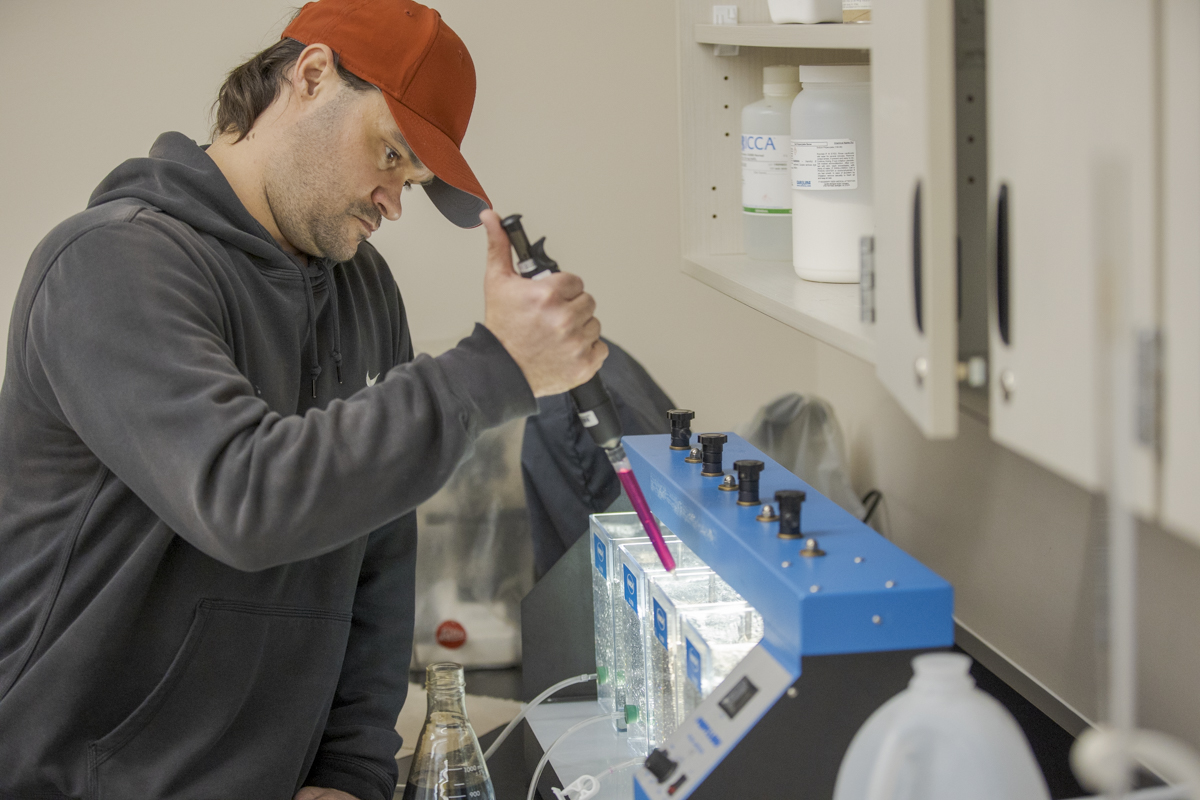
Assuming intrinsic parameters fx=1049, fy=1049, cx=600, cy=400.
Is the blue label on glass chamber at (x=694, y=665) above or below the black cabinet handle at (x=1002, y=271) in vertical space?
below

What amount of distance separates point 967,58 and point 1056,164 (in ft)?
0.90

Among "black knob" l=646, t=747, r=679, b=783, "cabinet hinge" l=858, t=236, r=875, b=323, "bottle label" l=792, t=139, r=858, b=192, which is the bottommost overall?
"black knob" l=646, t=747, r=679, b=783

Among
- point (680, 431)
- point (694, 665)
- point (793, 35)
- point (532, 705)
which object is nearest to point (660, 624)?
point (694, 665)

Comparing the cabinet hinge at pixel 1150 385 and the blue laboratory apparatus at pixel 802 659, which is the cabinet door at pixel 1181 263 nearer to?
the cabinet hinge at pixel 1150 385

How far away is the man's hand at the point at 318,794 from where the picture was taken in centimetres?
128

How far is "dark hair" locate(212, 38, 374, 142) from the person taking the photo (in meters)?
1.28

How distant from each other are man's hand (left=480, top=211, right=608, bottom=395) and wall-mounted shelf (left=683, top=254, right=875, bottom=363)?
0.21 m

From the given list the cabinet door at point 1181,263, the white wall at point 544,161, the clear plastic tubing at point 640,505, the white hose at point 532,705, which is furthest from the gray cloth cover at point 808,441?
the cabinet door at point 1181,263

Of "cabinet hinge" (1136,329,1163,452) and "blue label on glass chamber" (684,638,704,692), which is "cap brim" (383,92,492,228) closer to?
"blue label on glass chamber" (684,638,704,692)

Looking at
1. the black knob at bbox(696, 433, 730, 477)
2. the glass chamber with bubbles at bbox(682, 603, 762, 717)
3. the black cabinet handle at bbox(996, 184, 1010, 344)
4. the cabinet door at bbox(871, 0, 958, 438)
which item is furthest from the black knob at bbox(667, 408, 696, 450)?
the black cabinet handle at bbox(996, 184, 1010, 344)

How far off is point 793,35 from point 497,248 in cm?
40

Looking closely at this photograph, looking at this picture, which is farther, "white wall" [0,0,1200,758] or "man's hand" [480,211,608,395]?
"white wall" [0,0,1200,758]

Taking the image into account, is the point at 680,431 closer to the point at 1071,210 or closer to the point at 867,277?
the point at 867,277

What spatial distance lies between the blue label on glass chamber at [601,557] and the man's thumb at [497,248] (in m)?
0.48
